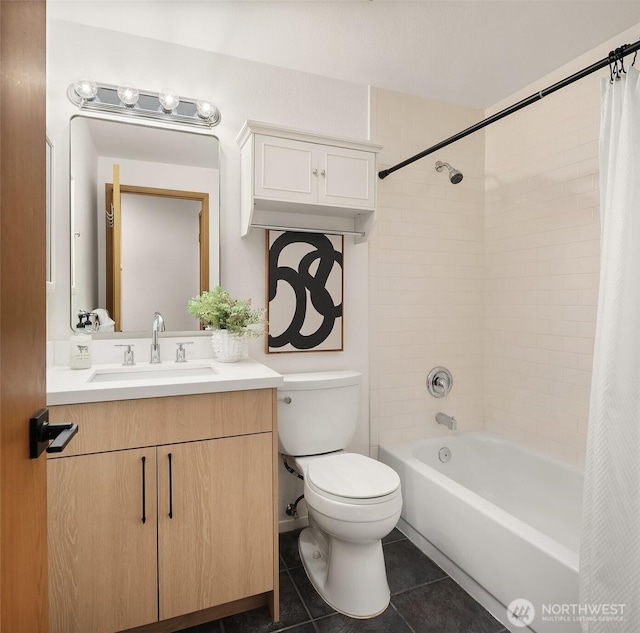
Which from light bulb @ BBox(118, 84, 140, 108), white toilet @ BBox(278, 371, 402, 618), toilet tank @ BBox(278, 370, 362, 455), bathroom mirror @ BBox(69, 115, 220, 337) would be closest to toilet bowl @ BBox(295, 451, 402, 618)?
white toilet @ BBox(278, 371, 402, 618)

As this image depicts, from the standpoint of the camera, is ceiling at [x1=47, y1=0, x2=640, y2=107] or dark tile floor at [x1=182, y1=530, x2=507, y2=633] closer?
dark tile floor at [x1=182, y1=530, x2=507, y2=633]

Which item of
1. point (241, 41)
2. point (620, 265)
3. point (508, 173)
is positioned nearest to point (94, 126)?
point (241, 41)

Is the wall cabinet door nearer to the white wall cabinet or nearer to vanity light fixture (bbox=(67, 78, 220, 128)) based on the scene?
the white wall cabinet

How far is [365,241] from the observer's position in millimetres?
2400

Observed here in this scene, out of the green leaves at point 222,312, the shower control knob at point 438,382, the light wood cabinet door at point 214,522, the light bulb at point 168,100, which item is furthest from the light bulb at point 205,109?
the shower control knob at point 438,382

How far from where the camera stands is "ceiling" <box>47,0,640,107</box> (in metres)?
1.85

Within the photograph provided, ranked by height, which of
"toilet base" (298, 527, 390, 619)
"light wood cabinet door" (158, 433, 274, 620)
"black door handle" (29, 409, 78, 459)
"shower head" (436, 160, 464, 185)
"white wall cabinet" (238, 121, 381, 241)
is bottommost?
"toilet base" (298, 527, 390, 619)

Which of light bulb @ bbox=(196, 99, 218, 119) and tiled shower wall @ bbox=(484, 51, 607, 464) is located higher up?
light bulb @ bbox=(196, 99, 218, 119)

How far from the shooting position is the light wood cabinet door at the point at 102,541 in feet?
4.50

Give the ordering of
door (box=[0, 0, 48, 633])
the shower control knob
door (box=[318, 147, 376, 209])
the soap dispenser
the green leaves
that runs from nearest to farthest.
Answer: door (box=[0, 0, 48, 633]), the soap dispenser, the green leaves, door (box=[318, 147, 376, 209]), the shower control knob

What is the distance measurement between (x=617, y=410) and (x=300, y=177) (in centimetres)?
160

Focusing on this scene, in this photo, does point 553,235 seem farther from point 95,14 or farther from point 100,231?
point 95,14

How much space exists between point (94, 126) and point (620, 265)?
2.15 meters

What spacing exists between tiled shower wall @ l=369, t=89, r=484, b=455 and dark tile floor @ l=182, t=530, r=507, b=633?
2.59 ft
